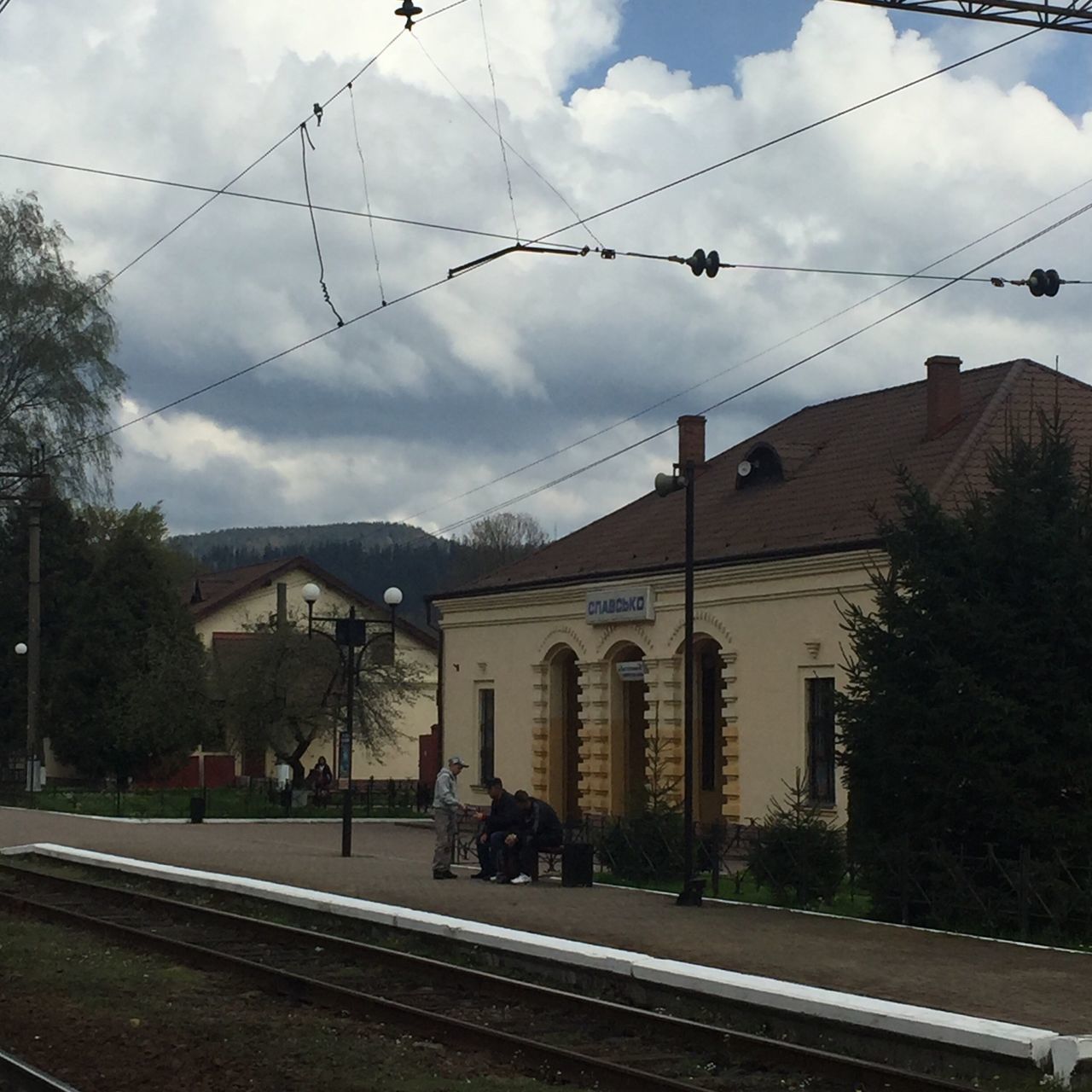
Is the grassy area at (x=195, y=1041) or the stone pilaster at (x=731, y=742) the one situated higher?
the stone pilaster at (x=731, y=742)

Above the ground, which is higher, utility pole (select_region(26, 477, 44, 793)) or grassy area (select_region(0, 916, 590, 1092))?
utility pole (select_region(26, 477, 44, 793))

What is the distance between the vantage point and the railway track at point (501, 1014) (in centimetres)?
1044

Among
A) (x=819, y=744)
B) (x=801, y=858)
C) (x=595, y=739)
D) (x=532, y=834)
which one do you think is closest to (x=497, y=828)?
(x=532, y=834)

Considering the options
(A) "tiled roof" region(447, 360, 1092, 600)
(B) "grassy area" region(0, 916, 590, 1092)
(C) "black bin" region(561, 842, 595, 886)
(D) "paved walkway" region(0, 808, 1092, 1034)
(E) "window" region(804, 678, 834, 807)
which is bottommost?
(B) "grassy area" region(0, 916, 590, 1092)

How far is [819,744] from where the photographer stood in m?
29.1

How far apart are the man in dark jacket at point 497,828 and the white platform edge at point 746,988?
10.6 ft

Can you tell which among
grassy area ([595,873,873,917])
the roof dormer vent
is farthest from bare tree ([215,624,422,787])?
grassy area ([595,873,873,917])

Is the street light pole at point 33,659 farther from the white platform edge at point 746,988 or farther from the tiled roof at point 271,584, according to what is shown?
the white platform edge at point 746,988

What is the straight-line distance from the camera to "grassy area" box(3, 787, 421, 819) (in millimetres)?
40094

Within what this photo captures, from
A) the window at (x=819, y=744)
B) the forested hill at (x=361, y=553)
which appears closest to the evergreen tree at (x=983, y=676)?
the window at (x=819, y=744)

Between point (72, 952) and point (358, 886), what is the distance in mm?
5733

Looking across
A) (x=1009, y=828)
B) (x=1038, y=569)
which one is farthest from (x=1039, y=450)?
(x=1009, y=828)

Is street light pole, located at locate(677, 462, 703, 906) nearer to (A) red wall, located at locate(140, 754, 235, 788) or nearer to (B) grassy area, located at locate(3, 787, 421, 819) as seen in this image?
(B) grassy area, located at locate(3, 787, 421, 819)

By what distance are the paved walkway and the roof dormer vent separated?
10.7m
